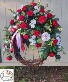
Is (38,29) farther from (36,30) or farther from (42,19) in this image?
(42,19)

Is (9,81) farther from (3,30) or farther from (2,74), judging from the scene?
→ (3,30)

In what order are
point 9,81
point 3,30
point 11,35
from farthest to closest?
1. point 3,30
2. point 11,35
3. point 9,81

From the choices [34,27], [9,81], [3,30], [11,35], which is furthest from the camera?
[3,30]

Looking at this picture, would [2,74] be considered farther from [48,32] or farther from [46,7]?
[46,7]

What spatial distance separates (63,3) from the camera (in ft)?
17.1

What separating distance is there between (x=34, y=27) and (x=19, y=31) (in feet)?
0.71

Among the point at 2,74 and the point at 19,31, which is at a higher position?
the point at 19,31

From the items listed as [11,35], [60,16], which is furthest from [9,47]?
[60,16]

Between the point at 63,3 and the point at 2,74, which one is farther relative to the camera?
the point at 63,3

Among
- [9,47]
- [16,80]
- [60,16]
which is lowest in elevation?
[16,80]

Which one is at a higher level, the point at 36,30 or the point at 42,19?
the point at 42,19

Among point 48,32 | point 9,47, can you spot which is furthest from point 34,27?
point 9,47

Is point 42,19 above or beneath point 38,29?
above

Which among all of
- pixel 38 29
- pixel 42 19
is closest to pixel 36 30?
pixel 38 29
